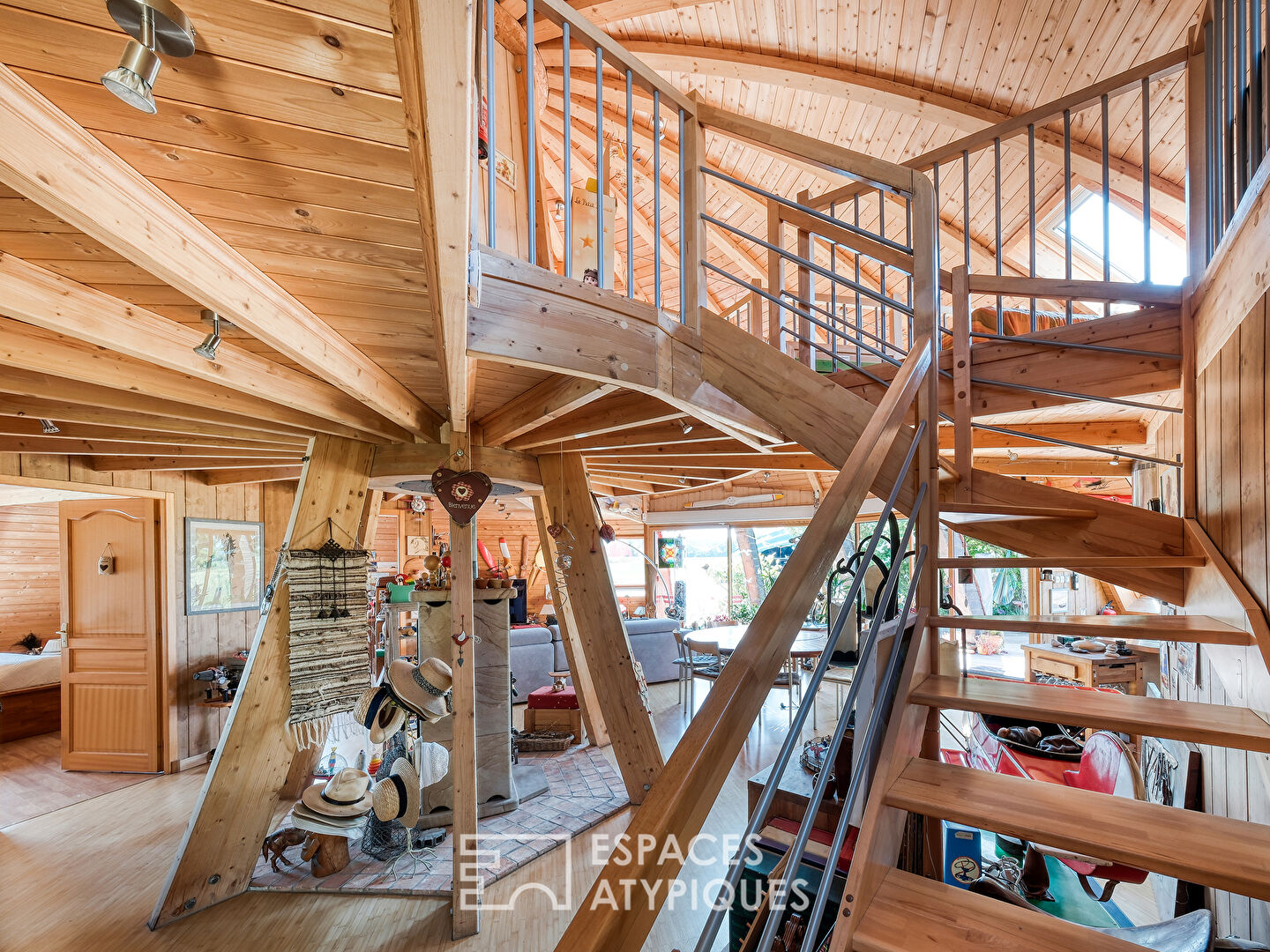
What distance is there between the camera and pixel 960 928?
1.08 meters

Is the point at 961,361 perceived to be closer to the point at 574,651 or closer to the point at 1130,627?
the point at 1130,627

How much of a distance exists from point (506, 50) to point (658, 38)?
3.71ft

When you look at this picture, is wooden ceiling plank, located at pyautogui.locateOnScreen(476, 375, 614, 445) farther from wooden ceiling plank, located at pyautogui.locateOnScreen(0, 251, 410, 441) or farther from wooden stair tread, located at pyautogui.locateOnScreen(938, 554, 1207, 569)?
wooden stair tread, located at pyautogui.locateOnScreen(938, 554, 1207, 569)

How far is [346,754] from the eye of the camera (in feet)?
16.8

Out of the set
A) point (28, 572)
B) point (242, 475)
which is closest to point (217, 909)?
point (242, 475)

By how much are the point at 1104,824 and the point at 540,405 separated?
2.29 meters

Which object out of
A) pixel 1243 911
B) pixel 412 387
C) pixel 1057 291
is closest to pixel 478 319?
pixel 412 387

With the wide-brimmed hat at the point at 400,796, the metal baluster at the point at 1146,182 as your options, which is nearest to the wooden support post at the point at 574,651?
the wide-brimmed hat at the point at 400,796

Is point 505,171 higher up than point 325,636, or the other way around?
point 505,171

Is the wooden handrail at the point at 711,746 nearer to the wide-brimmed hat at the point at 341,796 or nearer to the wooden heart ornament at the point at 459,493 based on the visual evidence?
the wooden heart ornament at the point at 459,493

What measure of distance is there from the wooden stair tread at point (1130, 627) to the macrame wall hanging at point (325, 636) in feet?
9.45

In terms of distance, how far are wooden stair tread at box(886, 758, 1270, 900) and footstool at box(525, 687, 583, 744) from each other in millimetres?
4216

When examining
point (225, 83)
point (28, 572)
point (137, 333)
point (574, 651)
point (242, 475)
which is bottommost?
point (574, 651)

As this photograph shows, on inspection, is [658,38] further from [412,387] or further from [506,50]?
[412,387]
